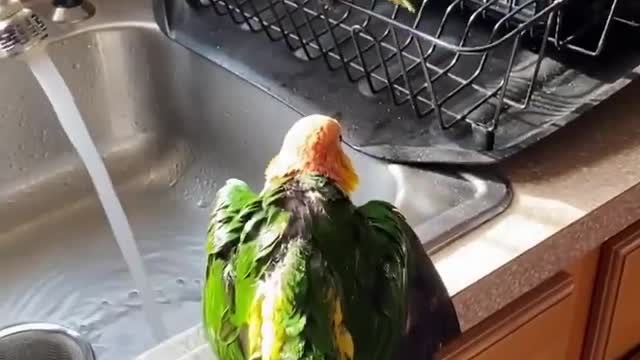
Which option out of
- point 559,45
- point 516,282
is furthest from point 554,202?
point 559,45

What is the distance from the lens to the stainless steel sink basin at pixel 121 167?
98 centimetres

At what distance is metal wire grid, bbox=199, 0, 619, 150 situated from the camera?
845 millimetres

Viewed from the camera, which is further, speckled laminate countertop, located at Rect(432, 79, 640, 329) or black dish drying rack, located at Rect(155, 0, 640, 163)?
black dish drying rack, located at Rect(155, 0, 640, 163)

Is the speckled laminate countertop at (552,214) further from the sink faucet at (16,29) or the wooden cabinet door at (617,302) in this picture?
the sink faucet at (16,29)

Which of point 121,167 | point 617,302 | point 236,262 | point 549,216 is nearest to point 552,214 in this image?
point 549,216

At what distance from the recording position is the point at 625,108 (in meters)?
0.88

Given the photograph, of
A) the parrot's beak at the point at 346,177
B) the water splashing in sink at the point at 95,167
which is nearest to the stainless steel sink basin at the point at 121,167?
the water splashing in sink at the point at 95,167

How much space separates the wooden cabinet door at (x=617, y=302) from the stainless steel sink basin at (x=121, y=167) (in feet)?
0.92

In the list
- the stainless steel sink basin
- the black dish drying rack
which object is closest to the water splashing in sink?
the stainless steel sink basin

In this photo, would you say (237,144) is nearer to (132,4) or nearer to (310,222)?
(132,4)

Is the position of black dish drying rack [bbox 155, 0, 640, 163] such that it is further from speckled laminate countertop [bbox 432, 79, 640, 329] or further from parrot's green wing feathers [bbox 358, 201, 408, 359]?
parrot's green wing feathers [bbox 358, 201, 408, 359]

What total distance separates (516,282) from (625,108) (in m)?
0.22

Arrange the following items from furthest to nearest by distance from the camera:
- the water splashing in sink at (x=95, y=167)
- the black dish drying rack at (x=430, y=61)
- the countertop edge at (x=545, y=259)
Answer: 1. the water splashing in sink at (x=95, y=167)
2. the black dish drying rack at (x=430, y=61)
3. the countertop edge at (x=545, y=259)

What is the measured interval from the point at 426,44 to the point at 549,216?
0.81 ft
